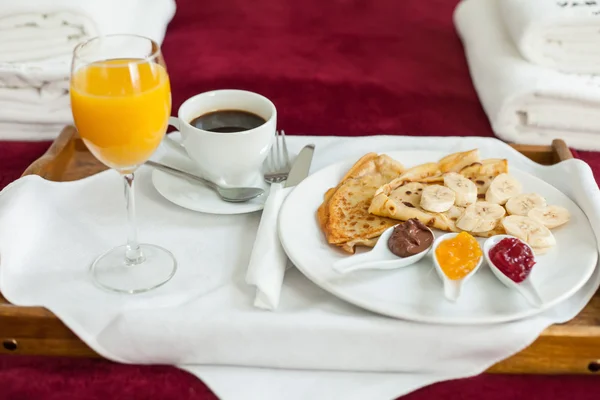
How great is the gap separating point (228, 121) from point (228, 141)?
10 centimetres

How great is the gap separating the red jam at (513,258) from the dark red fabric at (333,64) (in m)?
0.48

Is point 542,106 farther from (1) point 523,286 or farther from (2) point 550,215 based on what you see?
(1) point 523,286

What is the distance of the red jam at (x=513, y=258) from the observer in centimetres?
79

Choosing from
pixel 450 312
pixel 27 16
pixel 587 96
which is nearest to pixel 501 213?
pixel 450 312

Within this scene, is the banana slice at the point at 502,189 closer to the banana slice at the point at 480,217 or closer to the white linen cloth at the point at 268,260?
the banana slice at the point at 480,217

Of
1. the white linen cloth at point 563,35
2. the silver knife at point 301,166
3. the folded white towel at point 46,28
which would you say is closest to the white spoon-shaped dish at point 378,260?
the silver knife at point 301,166

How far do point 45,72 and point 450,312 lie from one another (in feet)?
3.15

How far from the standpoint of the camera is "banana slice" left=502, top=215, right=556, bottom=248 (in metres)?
0.86

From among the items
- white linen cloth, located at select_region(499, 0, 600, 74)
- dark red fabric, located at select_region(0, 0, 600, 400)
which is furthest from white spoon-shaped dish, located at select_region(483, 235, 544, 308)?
white linen cloth, located at select_region(499, 0, 600, 74)

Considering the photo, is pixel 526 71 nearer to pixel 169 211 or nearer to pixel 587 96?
pixel 587 96

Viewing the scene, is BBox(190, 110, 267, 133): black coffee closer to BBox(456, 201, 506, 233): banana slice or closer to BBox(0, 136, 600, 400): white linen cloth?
BBox(0, 136, 600, 400): white linen cloth

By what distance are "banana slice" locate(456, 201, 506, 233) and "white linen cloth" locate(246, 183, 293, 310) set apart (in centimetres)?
25

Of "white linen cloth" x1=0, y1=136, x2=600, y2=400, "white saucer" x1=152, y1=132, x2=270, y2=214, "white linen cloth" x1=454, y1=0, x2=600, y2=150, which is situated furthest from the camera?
"white linen cloth" x1=454, y1=0, x2=600, y2=150

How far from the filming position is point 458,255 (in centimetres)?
83
